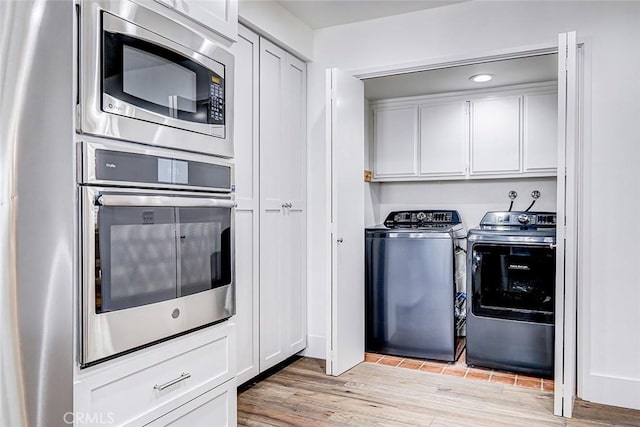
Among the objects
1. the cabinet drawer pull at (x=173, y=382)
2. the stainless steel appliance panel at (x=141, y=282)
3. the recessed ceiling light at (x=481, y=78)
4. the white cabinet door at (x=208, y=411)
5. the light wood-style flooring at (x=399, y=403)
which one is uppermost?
the recessed ceiling light at (x=481, y=78)

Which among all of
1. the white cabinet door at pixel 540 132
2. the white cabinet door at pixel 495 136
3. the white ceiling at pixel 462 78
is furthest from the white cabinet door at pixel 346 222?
the white cabinet door at pixel 540 132

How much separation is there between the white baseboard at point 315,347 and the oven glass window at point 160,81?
6.96ft

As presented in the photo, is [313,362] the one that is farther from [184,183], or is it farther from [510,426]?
[184,183]

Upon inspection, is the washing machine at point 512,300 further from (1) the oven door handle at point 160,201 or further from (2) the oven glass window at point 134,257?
(2) the oven glass window at point 134,257

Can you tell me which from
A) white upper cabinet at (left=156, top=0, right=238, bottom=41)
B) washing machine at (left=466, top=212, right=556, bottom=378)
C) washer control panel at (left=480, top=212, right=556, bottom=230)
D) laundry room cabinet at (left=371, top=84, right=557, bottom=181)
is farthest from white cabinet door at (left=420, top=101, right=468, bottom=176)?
white upper cabinet at (left=156, top=0, right=238, bottom=41)

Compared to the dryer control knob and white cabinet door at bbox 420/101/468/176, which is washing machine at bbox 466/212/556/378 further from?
white cabinet door at bbox 420/101/468/176

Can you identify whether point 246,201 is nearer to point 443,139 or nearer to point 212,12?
point 212,12

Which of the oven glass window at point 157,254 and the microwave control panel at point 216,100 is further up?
the microwave control panel at point 216,100

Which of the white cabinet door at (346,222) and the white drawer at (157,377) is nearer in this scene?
the white drawer at (157,377)

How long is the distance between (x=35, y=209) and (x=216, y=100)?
841mm

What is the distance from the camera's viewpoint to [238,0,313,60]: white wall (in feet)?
8.63

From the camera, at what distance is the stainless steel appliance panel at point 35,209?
0.85 metres
